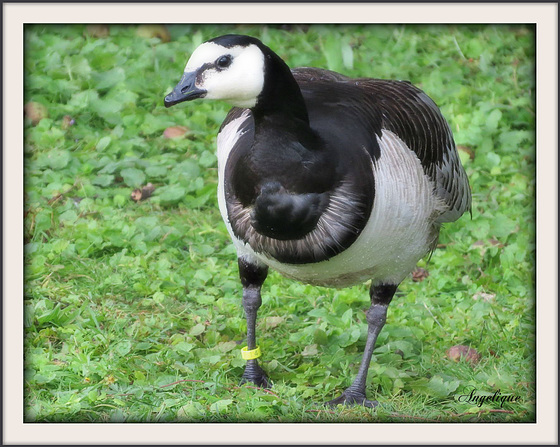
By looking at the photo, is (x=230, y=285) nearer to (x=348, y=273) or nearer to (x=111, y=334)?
(x=111, y=334)

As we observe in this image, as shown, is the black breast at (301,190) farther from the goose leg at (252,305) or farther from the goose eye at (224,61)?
the goose leg at (252,305)

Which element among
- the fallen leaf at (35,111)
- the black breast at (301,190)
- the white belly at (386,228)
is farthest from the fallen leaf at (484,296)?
the fallen leaf at (35,111)

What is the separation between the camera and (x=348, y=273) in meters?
4.95

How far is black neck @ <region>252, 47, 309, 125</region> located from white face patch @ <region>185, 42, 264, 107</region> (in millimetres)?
45

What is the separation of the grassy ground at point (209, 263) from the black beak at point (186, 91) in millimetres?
1762

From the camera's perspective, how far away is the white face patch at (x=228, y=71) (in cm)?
411

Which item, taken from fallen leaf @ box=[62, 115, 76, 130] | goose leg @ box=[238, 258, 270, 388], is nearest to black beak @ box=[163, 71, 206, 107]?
goose leg @ box=[238, 258, 270, 388]

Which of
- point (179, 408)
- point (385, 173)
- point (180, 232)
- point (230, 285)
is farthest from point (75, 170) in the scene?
→ point (385, 173)

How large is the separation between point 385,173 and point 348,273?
600 millimetres

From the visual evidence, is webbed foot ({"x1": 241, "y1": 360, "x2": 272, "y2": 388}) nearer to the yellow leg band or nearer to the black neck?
the yellow leg band

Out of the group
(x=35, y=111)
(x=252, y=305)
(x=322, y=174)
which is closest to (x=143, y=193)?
(x=35, y=111)

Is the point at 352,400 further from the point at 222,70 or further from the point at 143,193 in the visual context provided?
the point at 143,193

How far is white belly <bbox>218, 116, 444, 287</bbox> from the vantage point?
4.69 metres

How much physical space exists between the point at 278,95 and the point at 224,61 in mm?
310
